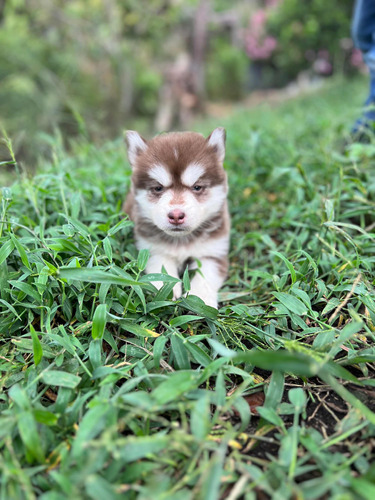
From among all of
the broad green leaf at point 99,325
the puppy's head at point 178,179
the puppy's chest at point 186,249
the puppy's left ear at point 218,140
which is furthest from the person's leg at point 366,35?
the broad green leaf at point 99,325

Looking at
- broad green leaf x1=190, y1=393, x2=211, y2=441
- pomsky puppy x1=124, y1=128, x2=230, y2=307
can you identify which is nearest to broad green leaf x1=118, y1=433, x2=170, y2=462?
broad green leaf x1=190, y1=393, x2=211, y2=441

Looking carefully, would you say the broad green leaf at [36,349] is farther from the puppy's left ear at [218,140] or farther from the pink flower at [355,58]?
the pink flower at [355,58]

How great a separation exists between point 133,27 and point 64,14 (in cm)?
224

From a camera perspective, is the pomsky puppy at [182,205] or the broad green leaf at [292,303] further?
the pomsky puppy at [182,205]

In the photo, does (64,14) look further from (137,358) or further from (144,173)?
(137,358)

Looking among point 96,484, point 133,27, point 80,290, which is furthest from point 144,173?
point 133,27

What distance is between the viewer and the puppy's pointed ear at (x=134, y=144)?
2992 mm

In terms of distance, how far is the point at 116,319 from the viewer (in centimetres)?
239

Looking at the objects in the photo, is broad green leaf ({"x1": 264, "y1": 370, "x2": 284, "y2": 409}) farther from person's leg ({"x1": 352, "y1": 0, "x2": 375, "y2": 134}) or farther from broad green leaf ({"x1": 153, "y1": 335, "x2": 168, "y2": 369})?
person's leg ({"x1": 352, "y1": 0, "x2": 375, "y2": 134})

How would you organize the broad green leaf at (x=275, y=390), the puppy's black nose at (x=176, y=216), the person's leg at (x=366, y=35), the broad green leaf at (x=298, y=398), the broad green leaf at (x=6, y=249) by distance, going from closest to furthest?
the broad green leaf at (x=298, y=398) < the broad green leaf at (x=275, y=390) < the broad green leaf at (x=6, y=249) < the puppy's black nose at (x=176, y=216) < the person's leg at (x=366, y=35)

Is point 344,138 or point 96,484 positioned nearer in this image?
point 96,484

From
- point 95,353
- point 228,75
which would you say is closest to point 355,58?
point 228,75

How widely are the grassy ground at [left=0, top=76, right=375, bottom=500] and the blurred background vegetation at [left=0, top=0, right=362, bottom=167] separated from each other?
18.9ft

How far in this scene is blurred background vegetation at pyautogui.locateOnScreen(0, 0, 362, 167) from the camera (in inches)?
412
